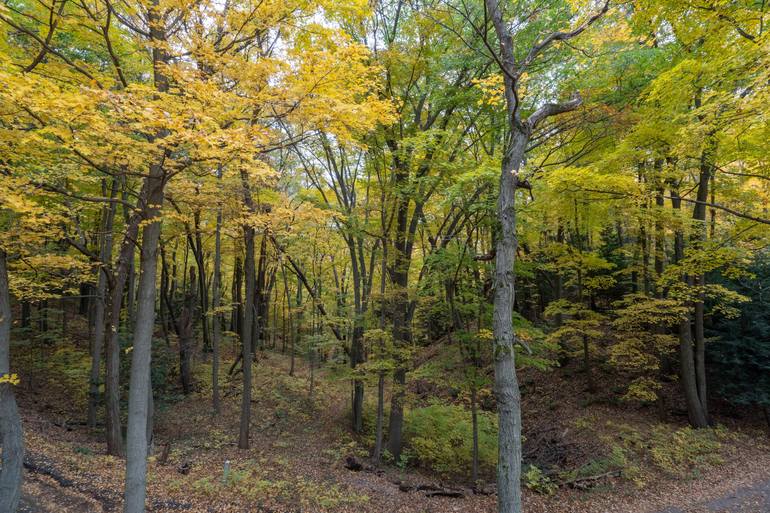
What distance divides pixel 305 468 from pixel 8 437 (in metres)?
6.70

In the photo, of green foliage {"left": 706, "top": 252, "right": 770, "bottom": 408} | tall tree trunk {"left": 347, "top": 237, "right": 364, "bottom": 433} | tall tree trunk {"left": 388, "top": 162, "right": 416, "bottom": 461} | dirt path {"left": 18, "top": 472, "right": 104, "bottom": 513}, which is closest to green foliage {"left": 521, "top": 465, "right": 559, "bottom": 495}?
tall tree trunk {"left": 388, "top": 162, "right": 416, "bottom": 461}

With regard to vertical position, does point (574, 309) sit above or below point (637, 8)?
below

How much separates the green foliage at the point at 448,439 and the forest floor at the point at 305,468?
0.71 meters

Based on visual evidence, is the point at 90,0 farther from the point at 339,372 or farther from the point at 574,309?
the point at 574,309

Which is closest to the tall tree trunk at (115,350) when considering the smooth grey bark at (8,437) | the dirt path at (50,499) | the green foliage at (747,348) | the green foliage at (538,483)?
the dirt path at (50,499)

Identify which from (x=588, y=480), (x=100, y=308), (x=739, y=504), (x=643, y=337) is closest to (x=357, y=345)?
(x=588, y=480)

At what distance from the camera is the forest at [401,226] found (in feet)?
18.5

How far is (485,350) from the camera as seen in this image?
33.2 feet

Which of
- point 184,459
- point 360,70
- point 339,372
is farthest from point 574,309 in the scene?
point 184,459

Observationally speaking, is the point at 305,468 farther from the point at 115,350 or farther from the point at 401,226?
the point at 401,226

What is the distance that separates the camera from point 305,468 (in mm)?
10500

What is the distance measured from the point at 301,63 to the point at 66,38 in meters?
7.31

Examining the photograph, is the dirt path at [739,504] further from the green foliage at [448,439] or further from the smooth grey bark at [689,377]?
the green foliage at [448,439]

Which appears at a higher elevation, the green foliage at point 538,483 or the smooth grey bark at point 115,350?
the smooth grey bark at point 115,350
